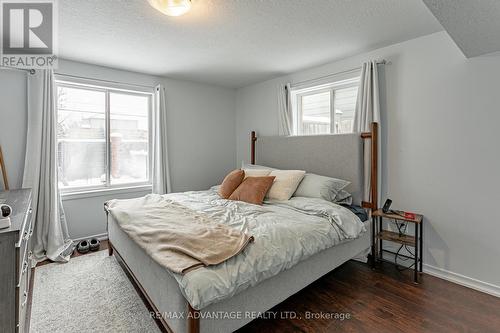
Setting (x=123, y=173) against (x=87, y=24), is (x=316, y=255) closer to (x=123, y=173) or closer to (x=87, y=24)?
(x=87, y=24)

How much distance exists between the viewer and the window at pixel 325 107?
10.8ft

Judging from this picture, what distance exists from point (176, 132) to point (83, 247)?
2133 millimetres

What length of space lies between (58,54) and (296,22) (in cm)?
287

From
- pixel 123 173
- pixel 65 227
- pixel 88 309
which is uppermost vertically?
pixel 123 173

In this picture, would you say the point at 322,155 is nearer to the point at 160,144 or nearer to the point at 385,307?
the point at 385,307

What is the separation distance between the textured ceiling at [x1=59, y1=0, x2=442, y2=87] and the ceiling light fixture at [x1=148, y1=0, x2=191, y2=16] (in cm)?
12

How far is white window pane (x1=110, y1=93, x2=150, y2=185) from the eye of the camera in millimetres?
3752

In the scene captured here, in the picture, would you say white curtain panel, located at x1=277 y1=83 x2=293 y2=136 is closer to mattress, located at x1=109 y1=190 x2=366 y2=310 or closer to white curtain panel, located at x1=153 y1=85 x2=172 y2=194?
mattress, located at x1=109 y1=190 x2=366 y2=310

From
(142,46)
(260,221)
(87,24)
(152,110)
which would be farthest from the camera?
(152,110)

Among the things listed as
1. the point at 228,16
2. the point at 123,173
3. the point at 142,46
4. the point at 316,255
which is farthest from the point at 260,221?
the point at 123,173

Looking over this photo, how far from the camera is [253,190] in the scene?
2.94m

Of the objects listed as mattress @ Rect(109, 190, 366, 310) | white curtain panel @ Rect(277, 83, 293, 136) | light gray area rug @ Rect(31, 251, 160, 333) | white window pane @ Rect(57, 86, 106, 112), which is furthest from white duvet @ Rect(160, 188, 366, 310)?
white window pane @ Rect(57, 86, 106, 112)

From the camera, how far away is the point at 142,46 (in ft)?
9.22

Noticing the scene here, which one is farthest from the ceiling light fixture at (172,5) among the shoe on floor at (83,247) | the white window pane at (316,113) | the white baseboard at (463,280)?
the white baseboard at (463,280)
